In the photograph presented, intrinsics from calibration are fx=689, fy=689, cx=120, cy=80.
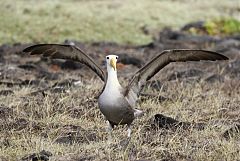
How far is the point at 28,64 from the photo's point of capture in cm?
1422

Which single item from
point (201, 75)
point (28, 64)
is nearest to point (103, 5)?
point (28, 64)

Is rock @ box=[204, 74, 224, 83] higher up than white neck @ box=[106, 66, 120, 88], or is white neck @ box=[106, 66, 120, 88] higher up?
white neck @ box=[106, 66, 120, 88]

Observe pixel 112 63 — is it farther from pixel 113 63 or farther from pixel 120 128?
pixel 120 128

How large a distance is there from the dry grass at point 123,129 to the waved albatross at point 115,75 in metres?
0.23

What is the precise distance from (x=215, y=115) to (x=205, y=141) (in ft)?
5.97

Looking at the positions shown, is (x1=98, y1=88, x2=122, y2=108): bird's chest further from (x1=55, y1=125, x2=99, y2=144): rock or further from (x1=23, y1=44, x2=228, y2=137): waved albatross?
(x1=55, y1=125, x2=99, y2=144): rock

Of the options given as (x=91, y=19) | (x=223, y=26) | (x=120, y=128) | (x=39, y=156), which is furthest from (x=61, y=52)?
(x=223, y=26)

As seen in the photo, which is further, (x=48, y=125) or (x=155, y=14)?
(x=155, y=14)

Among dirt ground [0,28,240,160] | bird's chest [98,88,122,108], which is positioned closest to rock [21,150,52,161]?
dirt ground [0,28,240,160]

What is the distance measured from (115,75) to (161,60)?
70 centimetres

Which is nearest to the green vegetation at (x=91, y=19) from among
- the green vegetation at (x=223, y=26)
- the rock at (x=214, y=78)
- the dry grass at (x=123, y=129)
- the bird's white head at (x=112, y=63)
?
the green vegetation at (x=223, y=26)

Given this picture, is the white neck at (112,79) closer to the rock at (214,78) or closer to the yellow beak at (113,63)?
the yellow beak at (113,63)

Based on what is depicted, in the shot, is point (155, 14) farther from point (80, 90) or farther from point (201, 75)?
point (80, 90)

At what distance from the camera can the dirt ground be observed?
604 cm
